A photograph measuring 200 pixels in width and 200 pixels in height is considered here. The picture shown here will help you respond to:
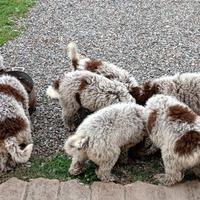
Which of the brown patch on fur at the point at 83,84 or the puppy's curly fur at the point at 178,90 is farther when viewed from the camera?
the puppy's curly fur at the point at 178,90

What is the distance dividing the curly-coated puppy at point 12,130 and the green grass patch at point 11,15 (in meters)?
3.10

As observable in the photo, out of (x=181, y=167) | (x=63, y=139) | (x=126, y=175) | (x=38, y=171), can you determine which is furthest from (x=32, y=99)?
(x=181, y=167)

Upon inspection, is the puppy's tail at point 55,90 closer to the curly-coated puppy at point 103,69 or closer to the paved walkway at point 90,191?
the curly-coated puppy at point 103,69

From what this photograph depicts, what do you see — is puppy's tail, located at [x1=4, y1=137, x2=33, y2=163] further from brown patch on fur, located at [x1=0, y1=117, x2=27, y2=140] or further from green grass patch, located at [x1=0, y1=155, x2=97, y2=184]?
green grass patch, located at [x1=0, y1=155, x2=97, y2=184]

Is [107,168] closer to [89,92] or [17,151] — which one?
[17,151]

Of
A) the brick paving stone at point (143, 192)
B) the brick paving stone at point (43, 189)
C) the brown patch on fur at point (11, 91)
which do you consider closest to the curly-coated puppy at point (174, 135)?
the brick paving stone at point (143, 192)

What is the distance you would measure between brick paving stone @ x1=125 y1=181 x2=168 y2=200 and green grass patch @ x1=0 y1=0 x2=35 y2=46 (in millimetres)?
4548

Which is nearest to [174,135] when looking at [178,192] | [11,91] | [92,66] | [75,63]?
[178,192]

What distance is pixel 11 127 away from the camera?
6.36 meters

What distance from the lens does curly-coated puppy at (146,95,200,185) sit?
5926 millimetres

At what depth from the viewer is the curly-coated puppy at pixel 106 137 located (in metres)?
6.08

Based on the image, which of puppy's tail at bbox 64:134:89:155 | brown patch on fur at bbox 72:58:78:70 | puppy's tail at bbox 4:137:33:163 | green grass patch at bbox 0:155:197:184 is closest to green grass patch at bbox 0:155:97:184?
green grass patch at bbox 0:155:197:184

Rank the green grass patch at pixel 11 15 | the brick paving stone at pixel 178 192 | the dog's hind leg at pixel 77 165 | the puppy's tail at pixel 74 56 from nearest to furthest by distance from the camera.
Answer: the brick paving stone at pixel 178 192 → the dog's hind leg at pixel 77 165 → the puppy's tail at pixel 74 56 → the green grass patch at pixel 11 15

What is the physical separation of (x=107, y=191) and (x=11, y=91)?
6.04 feet
